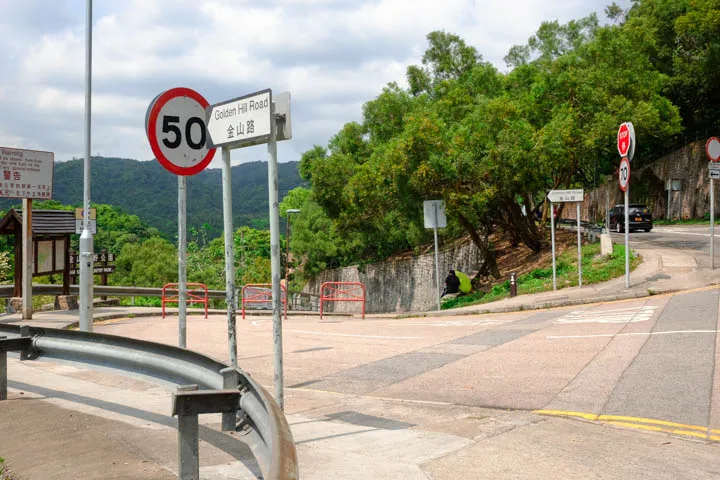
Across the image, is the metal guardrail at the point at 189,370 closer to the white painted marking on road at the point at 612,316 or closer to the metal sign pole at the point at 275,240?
the metal sign pole at the point at 275,240

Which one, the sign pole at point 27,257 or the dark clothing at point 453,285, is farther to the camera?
the dark clothing at point 453,285

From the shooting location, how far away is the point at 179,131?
6672 millimetres

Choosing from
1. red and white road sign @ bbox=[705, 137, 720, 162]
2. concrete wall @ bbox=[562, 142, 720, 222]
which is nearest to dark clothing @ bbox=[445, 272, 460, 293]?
red and white road sign @ bbox=[705, 137, 720, 162]

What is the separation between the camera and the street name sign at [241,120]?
6.05 metres

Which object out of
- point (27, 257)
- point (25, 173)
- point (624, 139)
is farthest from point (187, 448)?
point (624, 139)

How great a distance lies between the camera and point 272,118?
19.8ft

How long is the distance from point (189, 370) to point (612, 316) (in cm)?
1019

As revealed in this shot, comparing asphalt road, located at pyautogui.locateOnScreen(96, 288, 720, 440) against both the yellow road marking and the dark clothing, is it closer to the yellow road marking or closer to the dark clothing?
the yellow road marking

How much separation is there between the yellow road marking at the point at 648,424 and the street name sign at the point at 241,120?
12.3ft

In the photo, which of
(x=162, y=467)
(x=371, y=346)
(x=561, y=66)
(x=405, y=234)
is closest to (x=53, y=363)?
(x=371, y=346)

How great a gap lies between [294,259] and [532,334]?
48678 millimetres

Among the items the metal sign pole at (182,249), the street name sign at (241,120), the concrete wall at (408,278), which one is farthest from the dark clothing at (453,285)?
the street name sign at (241,120)

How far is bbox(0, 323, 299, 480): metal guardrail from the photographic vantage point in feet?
11.2

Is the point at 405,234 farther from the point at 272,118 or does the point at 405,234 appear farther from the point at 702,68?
the point at 272,118
